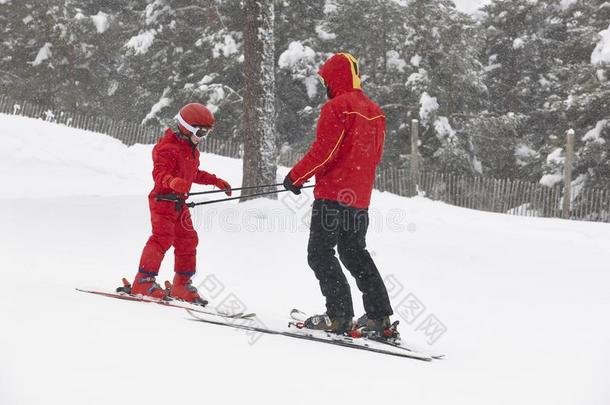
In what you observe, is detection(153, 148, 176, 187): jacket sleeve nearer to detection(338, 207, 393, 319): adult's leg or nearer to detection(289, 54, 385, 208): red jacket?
detection(289, 54, 385, 208): red jacket

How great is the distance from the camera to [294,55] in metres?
22.6

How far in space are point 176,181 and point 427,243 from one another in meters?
5.38

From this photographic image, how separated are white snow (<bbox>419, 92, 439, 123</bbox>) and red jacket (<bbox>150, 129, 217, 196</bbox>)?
1668 centimetres

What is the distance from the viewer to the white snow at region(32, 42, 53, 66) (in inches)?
1228

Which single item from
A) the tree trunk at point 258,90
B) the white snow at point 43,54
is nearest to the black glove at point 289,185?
the tree trunk at point 258,90

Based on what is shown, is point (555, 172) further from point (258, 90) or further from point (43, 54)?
point (43, 54)

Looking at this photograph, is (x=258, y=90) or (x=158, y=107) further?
(x=158, y=107)

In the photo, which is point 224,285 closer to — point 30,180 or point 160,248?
point 160,248

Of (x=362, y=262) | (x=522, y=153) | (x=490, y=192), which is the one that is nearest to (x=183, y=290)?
(x=362, y=262)

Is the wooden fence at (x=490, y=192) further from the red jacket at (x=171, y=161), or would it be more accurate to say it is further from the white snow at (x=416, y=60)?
the red jacket at (x=171, y=161)

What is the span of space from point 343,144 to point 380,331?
1454 mm

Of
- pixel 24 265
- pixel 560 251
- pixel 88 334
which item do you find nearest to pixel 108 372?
pixel 88 334

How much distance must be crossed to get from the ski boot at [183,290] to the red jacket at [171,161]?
2.76 feet

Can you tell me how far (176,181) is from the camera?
5398 mm
